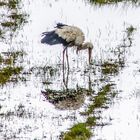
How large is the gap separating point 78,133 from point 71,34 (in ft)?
13.6

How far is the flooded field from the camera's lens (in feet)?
34.5

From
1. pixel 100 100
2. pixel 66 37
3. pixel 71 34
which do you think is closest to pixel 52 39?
pixel 66 37

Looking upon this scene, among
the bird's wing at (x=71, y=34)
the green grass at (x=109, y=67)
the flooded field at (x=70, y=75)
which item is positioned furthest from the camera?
the green grass at (x=109, y=67)

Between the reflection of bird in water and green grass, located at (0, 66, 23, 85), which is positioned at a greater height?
the reflection of bird in water

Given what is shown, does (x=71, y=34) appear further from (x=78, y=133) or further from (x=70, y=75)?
(x=78, y=133)

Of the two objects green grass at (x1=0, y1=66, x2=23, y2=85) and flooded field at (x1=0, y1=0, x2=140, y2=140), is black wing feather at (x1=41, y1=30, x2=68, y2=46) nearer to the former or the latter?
flooded field at (x1=0, y1=0, x2=140, y2=140)

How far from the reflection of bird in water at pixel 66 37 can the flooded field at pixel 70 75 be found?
50 cm

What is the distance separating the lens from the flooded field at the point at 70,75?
10.5 meters

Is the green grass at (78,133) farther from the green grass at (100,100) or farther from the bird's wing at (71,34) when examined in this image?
the bird's wing at (71,34)

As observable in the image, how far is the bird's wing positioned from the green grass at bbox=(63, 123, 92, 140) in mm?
3749

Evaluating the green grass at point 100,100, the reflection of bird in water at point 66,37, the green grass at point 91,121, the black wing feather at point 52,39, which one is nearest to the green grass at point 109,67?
the reflection of bird in water at point 66,37

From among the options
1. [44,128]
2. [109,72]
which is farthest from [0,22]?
[44,128]

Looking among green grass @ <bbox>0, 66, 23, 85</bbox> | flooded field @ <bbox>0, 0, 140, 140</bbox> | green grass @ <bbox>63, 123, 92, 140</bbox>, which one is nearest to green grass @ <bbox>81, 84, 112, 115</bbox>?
flooded field @ <bbox>0, 0, 140, 140</bbox>

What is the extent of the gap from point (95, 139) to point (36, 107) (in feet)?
6.37
